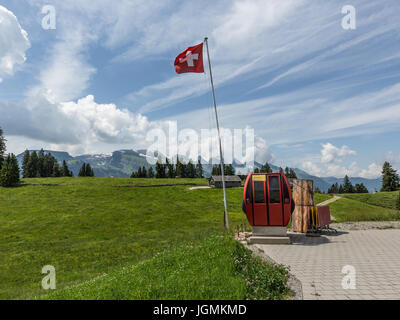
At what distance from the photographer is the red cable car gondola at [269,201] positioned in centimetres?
1239

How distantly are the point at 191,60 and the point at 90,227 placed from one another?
23.5 m

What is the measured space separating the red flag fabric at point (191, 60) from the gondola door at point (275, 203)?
8064 mm

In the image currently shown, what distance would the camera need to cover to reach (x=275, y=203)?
12.4m

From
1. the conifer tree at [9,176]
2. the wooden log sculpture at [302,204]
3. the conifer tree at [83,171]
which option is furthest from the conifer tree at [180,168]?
the wooden log sculpture at [302,204]

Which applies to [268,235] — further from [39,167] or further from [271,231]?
[39,167]

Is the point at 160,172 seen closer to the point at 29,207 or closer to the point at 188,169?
the point at 188,169

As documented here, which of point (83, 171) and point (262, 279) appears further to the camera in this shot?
point (83, 171)

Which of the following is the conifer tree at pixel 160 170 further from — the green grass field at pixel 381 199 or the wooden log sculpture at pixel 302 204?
the wooden log sculpture at pixel 302 204

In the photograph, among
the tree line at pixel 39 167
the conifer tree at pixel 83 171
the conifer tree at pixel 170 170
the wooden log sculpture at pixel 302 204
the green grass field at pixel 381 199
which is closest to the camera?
the wooden log sculpture at pixel 302 204

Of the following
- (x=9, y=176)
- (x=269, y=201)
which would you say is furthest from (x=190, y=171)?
(x=269, y=201)

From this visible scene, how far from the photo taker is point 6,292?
32.7 ft

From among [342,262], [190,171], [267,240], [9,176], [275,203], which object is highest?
[190,171]

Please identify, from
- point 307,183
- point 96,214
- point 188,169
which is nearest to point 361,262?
point 307,183

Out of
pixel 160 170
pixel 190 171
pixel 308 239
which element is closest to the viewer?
pixel 308 239
